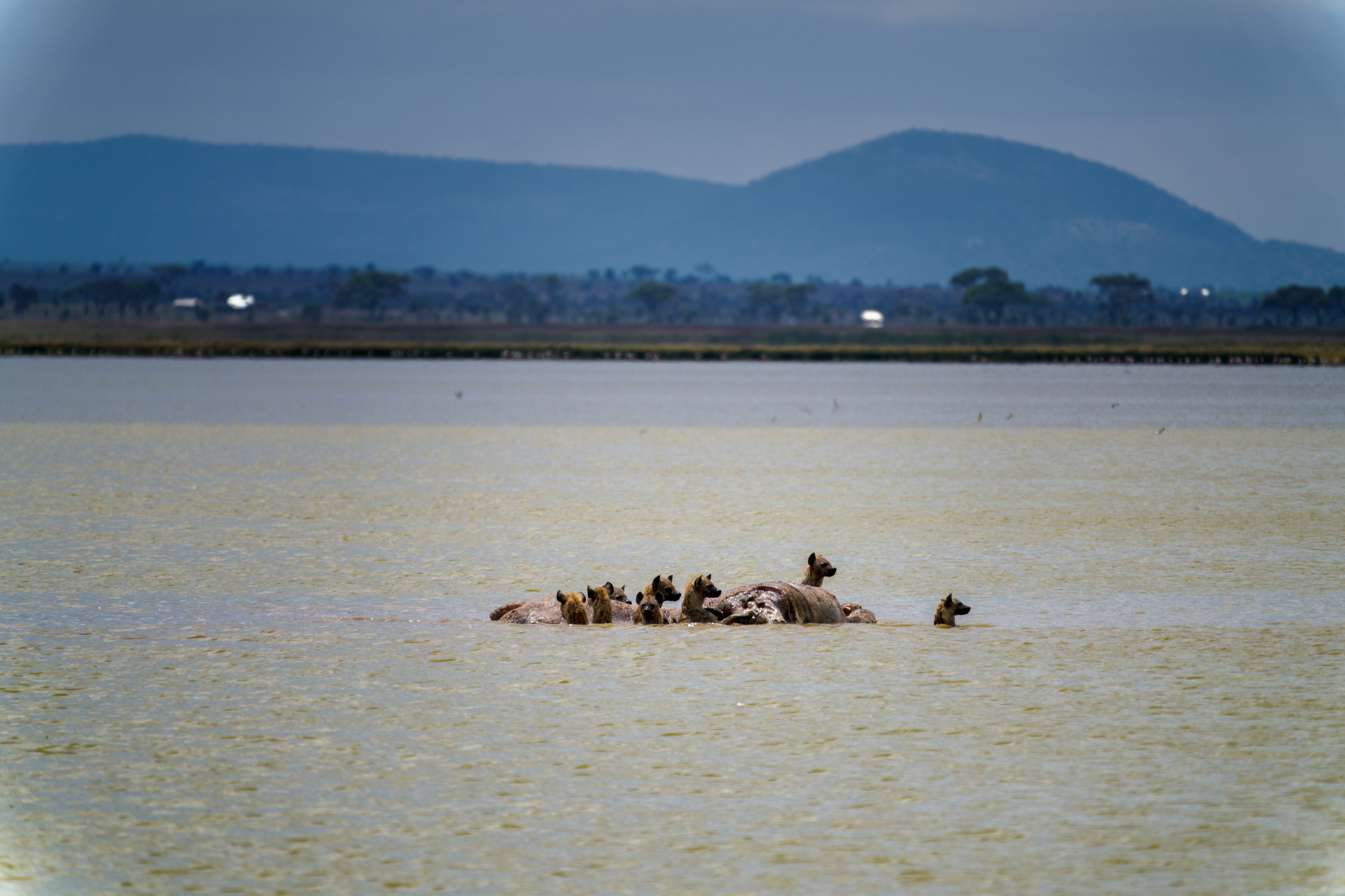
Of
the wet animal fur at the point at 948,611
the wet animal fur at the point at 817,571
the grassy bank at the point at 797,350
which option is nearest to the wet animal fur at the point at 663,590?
the wet animal fur at the point at 817,571

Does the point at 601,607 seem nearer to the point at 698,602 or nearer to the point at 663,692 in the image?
the point at 698,602

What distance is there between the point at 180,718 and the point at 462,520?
1544 cm

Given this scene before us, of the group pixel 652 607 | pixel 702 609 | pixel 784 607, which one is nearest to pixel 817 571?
pixel 784 607

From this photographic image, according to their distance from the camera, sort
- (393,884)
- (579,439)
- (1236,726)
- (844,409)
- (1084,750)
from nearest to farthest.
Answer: (393,884) → (1084,750) → (1236,726) → (579,439) → (844,409)

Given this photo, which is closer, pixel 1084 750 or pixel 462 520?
pixel 1084 750

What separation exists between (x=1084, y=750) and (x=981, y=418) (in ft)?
182

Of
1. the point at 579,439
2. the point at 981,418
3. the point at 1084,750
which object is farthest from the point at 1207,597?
the point at 981,418

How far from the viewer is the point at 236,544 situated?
2433cm

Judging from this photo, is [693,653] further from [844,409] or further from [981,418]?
[844,409]

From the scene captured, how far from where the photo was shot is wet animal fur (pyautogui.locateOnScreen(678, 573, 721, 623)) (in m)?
17.6

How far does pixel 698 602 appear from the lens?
58.1 ft

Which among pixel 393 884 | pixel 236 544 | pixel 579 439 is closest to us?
pixel 393 884

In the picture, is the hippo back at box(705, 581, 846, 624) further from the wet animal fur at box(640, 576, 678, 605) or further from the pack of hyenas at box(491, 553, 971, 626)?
the wet animal fur at box(640, 576, 678, 605)

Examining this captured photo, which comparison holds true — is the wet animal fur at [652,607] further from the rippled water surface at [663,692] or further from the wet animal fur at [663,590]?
the rippled water surface at [663,692]
